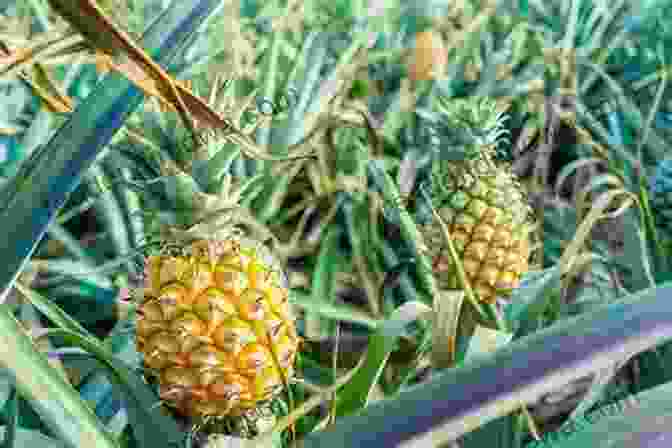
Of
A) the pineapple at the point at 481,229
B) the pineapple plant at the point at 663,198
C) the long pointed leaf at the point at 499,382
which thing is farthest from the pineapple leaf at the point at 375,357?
the pineapple plant at the point at 663,198

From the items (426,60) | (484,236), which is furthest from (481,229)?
(426,60)

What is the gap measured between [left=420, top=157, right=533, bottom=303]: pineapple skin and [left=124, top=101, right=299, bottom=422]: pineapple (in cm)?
28

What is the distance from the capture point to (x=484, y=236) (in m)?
0.85

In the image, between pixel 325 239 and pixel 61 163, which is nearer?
pixel 61 163

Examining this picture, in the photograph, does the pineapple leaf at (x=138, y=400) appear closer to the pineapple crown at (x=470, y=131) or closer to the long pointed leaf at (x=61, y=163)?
the long pointed leaf at (x=61, y=163)

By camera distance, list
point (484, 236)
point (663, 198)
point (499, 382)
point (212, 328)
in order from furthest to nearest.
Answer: point (663, 198) → point (484, 236) → point (212, 328) → point (499, 382)

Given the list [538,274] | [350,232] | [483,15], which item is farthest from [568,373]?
[483,15]

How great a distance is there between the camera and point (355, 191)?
1.39m

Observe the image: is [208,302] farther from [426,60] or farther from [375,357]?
[426,60]

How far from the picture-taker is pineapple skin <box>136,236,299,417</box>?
0.59 m

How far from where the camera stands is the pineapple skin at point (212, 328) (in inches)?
23.2

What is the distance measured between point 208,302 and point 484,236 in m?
0.39

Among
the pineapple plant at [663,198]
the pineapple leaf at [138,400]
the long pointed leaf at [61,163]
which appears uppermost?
the long pointed leaf at [61,163]

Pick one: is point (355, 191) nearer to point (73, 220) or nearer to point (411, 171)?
point (411, 171)
